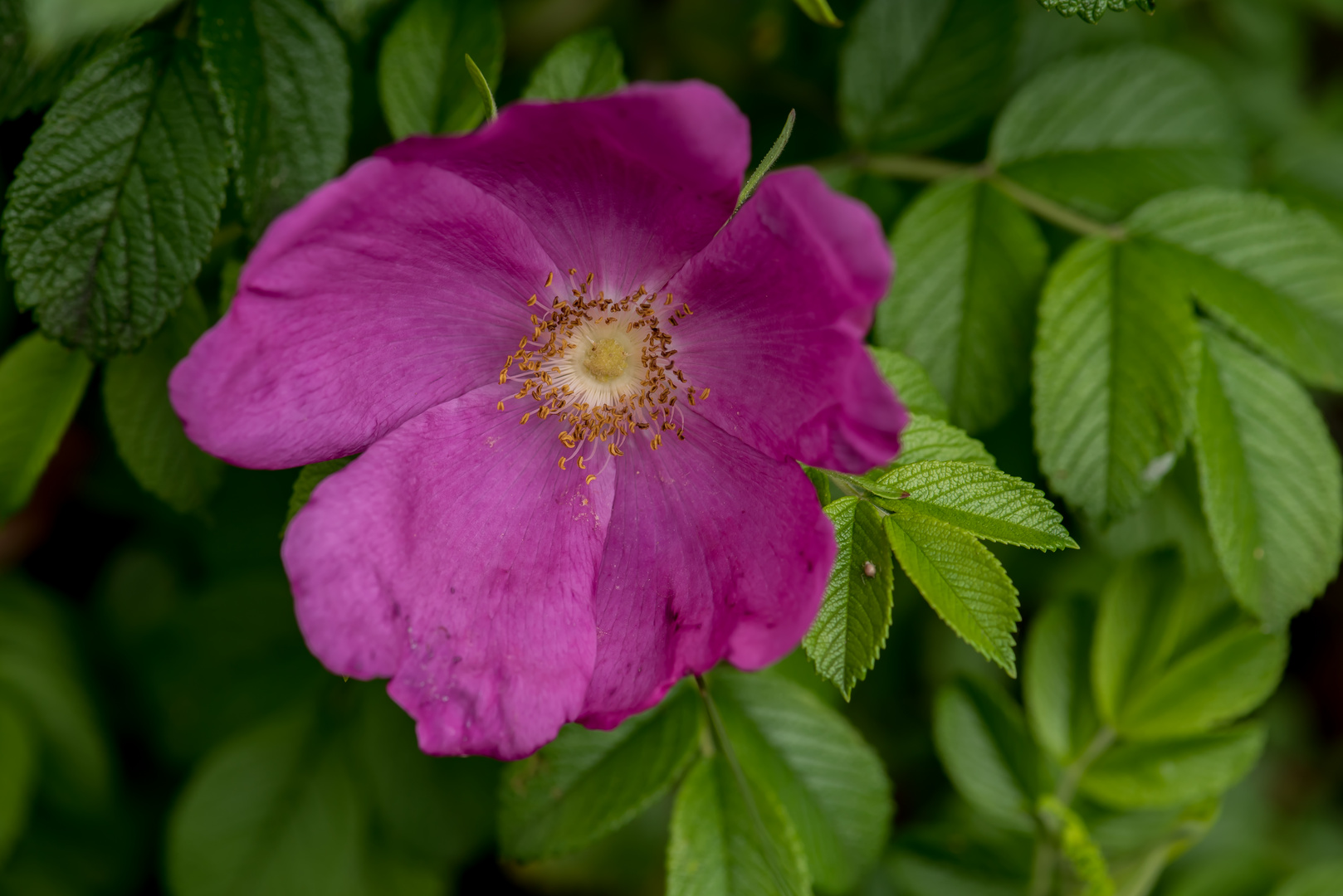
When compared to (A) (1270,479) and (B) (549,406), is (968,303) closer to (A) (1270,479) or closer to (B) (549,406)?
(A) (1270,479)

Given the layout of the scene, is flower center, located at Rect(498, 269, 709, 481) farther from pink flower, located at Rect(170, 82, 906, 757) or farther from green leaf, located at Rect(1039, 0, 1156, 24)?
green leaf, located at Rect(1039, 0, 1156, 24)

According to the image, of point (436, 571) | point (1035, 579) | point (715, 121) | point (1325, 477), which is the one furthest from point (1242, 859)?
point (715, 121)

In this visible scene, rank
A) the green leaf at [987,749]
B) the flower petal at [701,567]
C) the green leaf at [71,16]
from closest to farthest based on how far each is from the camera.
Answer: the green leaf at [71,16] < the flower petal at [701,567] < the green leaf at [987,749]

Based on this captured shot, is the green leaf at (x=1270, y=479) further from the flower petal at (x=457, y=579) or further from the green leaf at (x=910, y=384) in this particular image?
the flower petal at (x=457, y=579)

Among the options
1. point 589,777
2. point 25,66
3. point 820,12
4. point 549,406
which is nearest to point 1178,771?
point 589,777

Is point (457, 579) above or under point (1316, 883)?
above

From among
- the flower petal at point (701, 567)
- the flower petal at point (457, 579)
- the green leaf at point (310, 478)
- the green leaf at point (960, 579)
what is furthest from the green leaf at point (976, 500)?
the green leaf at point (310, 478)
